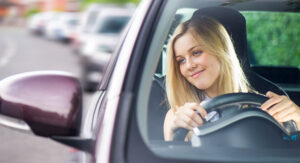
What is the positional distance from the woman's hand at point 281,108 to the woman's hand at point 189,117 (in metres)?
0.24

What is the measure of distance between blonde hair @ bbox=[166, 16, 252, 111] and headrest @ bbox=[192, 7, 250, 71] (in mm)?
44

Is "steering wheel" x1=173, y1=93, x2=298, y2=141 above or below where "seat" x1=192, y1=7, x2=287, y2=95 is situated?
below

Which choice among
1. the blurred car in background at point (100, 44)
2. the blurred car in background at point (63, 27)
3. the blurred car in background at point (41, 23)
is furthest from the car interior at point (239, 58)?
the blurred car in background at point (41, 23)

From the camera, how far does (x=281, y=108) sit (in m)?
2.03

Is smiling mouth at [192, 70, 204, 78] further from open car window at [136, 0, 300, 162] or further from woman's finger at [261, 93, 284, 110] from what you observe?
woman's finger at [261, 93, 284, 110]

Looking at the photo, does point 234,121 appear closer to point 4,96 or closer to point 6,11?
point 4,96

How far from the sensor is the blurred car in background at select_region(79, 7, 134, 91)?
382 inches

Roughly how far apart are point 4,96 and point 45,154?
4118 mm

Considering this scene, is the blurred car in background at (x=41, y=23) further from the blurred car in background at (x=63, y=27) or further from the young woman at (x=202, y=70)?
the young woman at (x=202, y=70)

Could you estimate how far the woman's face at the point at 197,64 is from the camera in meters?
2.03

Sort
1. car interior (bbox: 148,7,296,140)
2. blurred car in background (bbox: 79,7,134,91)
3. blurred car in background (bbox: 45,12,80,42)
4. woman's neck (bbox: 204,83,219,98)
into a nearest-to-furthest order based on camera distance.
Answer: car interior (bbox: 148,7,296,140) < woman's neck (bbox: 204,83,219,98) < blurred car in background (bbox: 79,7,134,91) < blurred car in background (bbox: 45,12,80,42)

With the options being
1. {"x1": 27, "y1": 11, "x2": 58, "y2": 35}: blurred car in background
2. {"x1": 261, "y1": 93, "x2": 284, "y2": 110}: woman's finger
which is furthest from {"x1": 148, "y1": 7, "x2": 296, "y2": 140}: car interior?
{"x1": 27, "y1": 11, "x2": 58, "y2": 35}: blurred car in background

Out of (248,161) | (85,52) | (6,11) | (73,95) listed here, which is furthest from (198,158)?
(6,11)

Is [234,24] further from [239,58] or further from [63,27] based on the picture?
[63,27]
